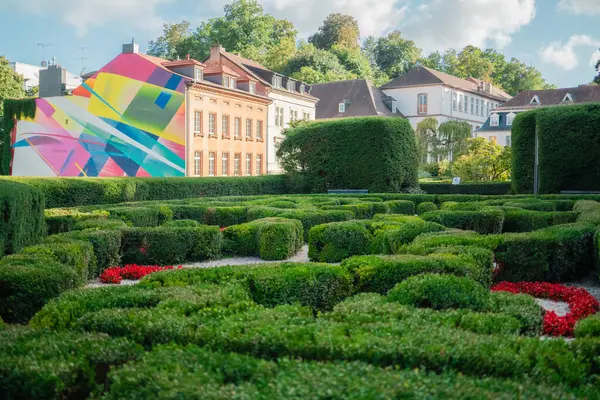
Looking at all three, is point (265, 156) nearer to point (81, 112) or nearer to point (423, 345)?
point (81, 112)

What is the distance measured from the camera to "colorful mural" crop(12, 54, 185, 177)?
A: 119ft

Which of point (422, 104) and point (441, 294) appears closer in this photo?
point (441, 294)

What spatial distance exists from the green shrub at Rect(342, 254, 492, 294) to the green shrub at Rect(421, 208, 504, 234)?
6287 millimetres

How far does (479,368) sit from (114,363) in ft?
8.46

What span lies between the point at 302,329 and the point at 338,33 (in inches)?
3068

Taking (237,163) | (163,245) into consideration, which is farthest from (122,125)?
(163,245)

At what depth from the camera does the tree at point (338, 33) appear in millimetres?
78750

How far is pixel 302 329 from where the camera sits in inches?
186

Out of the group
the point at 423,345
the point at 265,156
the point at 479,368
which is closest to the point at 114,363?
the point at 423,345

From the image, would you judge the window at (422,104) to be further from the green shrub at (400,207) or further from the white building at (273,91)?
the green shrub at (400,207)

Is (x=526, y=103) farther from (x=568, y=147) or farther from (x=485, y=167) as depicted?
(x=568, y=147)

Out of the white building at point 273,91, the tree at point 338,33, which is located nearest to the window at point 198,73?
the white building at point 273,91

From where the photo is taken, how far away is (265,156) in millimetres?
48125

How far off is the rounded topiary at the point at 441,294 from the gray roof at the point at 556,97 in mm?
58036
